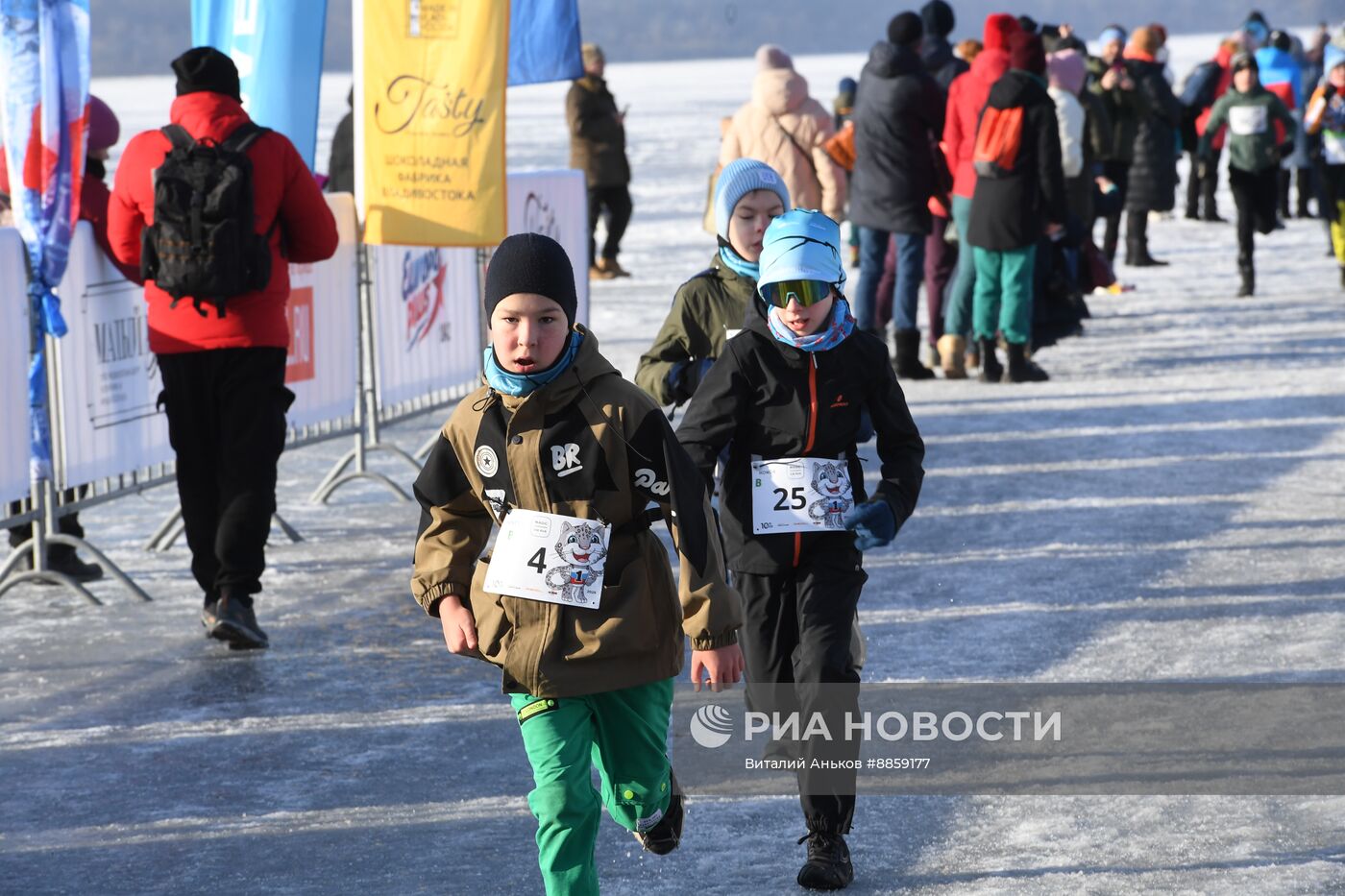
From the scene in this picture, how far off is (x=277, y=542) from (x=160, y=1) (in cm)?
13439

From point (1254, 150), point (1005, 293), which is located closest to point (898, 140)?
point (1005, 293)

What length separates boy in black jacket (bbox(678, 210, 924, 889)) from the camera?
4.37 m

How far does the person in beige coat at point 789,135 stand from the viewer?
11766 millimetres

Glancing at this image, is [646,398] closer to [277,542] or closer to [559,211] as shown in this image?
[277,542]

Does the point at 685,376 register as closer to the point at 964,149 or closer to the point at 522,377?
the point at 522,377

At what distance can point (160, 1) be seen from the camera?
134625 millimetres

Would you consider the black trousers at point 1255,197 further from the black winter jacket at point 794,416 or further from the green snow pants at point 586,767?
the green snow pants at point 586,767

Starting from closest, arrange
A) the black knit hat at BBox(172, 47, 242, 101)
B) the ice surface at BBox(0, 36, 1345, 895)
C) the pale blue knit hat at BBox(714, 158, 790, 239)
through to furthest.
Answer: the ice surface at BBox(0, 36, 1345, 895) → the pale blue knit hat at BBox(714, 158, 790, 239) → the black knit hat at BBox(172, 47, 242, 101)

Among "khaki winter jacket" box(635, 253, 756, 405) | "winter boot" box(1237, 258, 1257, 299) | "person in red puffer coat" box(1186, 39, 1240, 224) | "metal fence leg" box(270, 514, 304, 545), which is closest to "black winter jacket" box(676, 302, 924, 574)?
"khaki winter jacket" box(635, 253, 756, 405)

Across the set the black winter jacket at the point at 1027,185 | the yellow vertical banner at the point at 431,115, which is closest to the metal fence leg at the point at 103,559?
the yellow vertical banner at the point at 431,115

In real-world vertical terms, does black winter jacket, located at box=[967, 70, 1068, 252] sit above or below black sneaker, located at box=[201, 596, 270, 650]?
above

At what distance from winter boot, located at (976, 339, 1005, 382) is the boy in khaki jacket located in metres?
8.38

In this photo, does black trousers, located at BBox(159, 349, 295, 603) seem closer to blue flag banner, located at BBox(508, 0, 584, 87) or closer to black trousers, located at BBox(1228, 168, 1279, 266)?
blue flag banner, located at BBox(508, 0, 584, 87)

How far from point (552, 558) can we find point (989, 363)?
8.62 m
